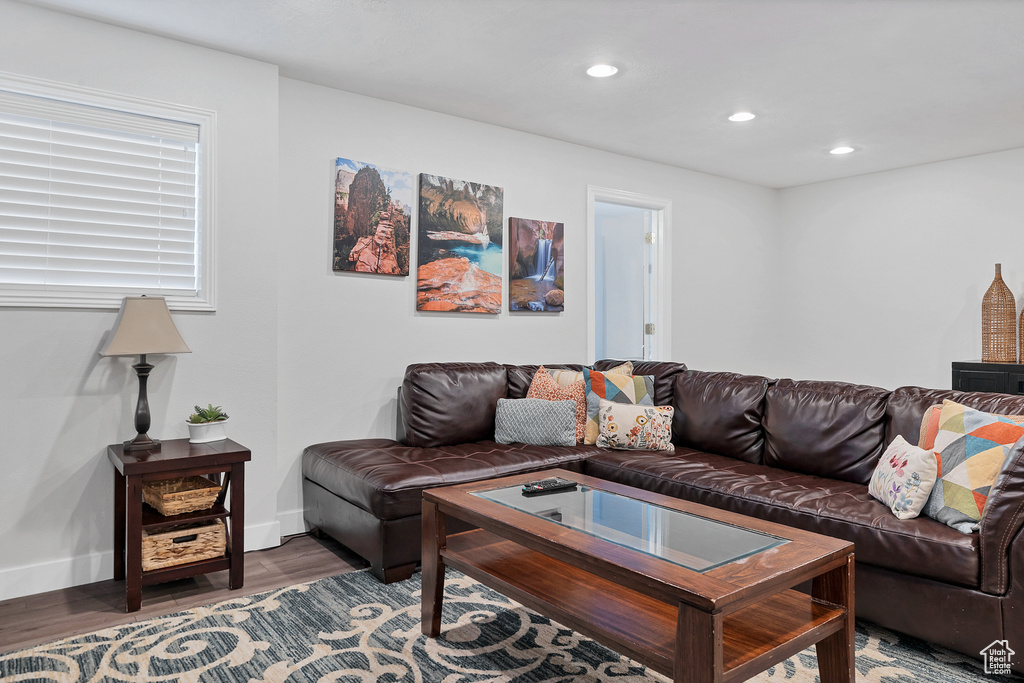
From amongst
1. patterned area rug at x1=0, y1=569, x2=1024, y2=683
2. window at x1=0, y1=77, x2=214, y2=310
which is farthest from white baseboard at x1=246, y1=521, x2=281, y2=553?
window at x1=0, y1=77, x2=214, y2=310

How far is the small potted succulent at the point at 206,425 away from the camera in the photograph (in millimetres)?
2926

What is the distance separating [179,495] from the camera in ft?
8.80

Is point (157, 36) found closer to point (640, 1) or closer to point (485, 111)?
point (485, 111)

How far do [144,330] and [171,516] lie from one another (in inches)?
31.5

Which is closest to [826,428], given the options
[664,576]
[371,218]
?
[664,576]

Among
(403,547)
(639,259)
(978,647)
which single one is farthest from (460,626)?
(639,259)

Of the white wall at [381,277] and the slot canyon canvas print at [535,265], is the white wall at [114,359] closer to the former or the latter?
the white wall at [381,277]

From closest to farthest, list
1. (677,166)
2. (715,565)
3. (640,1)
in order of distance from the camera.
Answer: (715,565)
(640,1)
(677,166)

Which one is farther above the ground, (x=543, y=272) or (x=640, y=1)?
(x=640, y=1)

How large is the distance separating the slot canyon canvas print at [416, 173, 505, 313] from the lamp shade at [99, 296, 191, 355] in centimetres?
151

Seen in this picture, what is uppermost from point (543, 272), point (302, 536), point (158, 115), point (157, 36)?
point (157, 36)

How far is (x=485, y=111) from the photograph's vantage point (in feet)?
13.3

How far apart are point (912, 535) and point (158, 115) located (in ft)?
11.8

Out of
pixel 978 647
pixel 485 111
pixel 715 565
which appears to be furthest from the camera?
pixel 485 111
